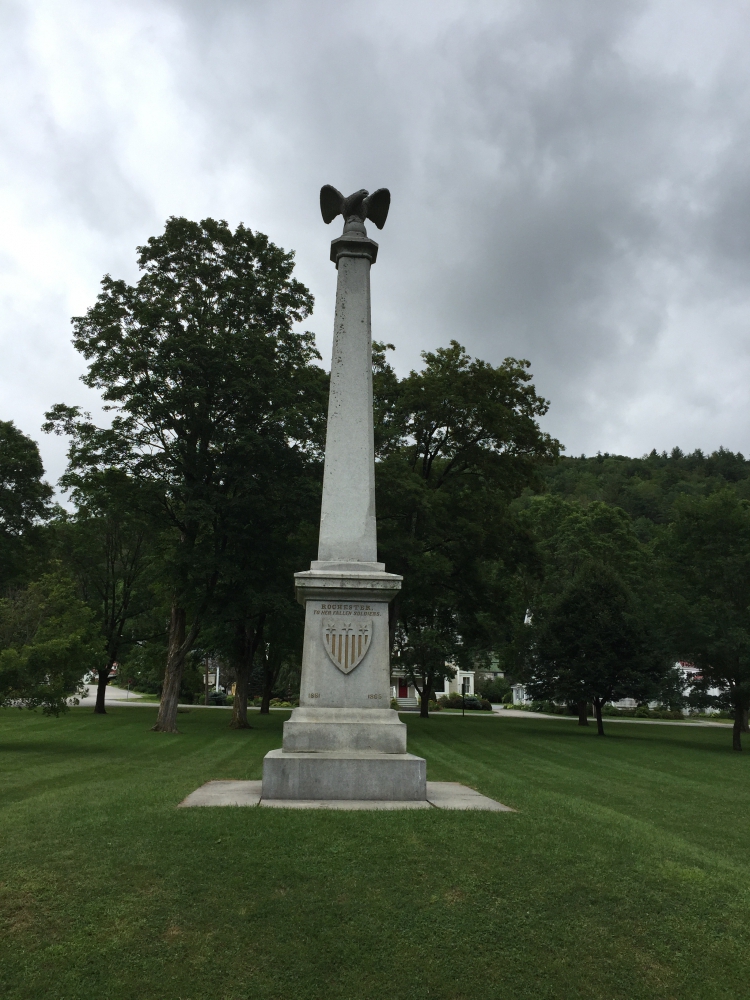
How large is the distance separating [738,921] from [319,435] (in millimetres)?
20242

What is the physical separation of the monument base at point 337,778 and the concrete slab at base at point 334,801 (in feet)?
0.23

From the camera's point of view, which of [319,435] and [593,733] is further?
[593,733]

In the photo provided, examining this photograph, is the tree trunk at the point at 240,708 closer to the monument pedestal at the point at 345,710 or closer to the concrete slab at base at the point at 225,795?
the concrete slab at base at the point at 225,795

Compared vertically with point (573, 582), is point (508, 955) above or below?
below

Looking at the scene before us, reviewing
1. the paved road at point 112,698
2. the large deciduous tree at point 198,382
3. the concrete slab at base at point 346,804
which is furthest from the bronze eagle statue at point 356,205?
the paved road at point 112,698

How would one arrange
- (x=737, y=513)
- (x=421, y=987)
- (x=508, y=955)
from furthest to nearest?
(x=737, y=513) → (x=508, y=955) → (x=421, y=987)

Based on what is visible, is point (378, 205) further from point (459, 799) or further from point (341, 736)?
point (459, 799)

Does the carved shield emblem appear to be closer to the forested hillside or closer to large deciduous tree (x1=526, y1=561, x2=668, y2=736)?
large deciduous tree (x1=526, y1=561, x2=668, y2=736)

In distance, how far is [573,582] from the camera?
3512 centimetres

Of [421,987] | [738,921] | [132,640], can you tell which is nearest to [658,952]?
[738,921]

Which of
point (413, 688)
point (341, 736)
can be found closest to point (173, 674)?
point (341, 736)

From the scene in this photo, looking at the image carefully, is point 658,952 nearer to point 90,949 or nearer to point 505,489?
point 90,949

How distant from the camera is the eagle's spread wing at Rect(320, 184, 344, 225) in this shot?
11.4m

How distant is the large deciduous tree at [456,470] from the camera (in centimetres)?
2756
